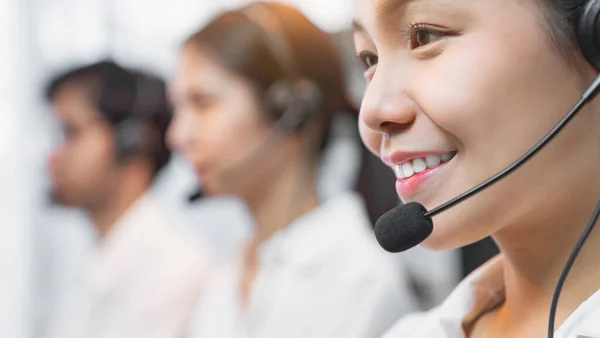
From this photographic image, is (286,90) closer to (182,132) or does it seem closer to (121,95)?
(182,132)

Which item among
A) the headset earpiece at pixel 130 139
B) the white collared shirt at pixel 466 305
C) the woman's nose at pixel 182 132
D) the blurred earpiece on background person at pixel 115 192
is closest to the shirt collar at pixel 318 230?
the woman's nose at pixel 182 132

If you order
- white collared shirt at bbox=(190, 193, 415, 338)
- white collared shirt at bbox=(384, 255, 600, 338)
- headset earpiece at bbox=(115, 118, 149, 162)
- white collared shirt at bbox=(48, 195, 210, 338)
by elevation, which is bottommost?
white collared shirt at bbox=(48, 195, 210, 338)

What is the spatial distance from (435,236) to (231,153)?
0.83 meters

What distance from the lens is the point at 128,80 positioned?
190 cm

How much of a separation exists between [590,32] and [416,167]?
0.16 m

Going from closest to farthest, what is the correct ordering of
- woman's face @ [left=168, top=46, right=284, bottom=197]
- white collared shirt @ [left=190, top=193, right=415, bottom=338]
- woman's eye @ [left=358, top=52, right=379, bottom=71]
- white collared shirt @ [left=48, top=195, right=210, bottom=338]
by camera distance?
1. woman's eye @ [left=358, top=52, right=379, bottom=71]
2. white collared shirt @ [left=190, top=193, right=415, bottom=338]
3. woman's face @ [left=168, top=46, right=284, bottom=197]
4. white collared shirt @ [left=48, top=195, right=210, bottom=338]

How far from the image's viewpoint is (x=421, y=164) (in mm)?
646

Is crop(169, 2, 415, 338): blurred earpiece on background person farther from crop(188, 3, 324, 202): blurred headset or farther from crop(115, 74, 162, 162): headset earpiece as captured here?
crop(115, 74, 162, 162): headset earpiece

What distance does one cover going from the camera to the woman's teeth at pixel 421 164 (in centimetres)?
64

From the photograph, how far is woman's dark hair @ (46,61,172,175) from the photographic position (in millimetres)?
1835

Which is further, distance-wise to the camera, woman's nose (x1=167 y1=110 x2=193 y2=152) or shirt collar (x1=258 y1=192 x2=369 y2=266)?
woman's nose (x1=167 y1=110 x2=193 y2=152)

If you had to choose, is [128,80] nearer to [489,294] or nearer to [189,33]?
[189,33]

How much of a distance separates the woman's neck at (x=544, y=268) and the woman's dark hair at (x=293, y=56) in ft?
2.17

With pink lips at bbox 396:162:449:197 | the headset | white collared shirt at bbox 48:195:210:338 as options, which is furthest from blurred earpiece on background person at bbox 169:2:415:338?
pink lips at bbox 396:162:449:197
